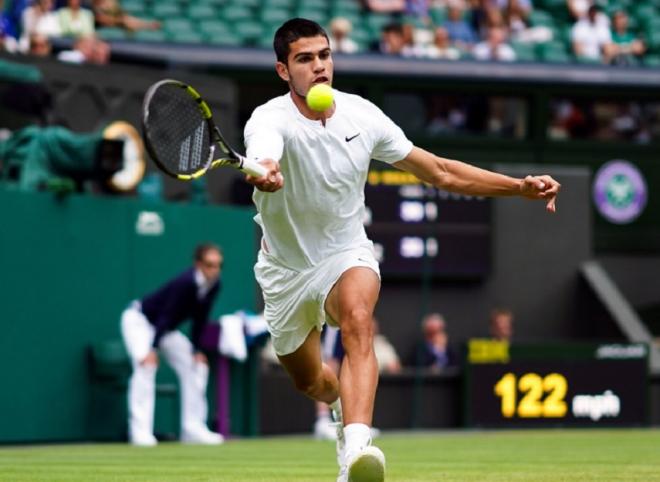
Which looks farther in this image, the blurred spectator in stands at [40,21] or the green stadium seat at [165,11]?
the green stadium seat at [165,11]

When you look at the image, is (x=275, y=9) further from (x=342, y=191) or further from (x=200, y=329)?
(x=342, y=191)

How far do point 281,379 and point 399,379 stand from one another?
1456 mm

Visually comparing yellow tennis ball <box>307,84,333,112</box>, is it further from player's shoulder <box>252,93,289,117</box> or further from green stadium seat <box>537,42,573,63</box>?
green stadium seat <box>537,42,573,63</box>

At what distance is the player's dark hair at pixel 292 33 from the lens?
7.40 metres

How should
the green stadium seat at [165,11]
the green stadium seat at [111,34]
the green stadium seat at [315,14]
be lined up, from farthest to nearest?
1. the green stadium seat at [315,14]
2. the green stadium seat at [165,11]
3. the green stadium seat at [111,34]

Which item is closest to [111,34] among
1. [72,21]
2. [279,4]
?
[72,21]

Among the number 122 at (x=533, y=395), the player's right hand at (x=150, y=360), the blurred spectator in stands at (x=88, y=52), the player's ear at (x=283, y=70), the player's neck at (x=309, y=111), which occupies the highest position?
the blurred spectator in stands at (x=88, y=52)

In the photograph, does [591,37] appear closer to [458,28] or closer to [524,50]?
[524,50]

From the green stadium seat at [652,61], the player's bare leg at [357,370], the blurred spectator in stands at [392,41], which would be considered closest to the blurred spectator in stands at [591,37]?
the green stadium seat at [652,61]

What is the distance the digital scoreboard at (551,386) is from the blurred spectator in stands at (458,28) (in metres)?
5.12

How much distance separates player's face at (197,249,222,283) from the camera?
14281 millimetres

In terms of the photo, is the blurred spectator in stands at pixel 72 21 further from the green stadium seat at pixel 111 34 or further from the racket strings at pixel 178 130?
the racket strings at pixel 178 130

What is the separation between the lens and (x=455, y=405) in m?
18.1

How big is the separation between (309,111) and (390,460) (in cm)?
403
